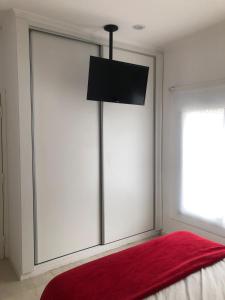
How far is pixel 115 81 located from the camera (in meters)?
2.78

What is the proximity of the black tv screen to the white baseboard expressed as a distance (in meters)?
1.75

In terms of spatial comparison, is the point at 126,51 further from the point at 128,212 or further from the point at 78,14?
the point at 128,212

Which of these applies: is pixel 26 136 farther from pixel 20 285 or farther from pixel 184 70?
pixel 184 70

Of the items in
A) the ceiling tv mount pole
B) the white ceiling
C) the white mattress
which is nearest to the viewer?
the white mattress

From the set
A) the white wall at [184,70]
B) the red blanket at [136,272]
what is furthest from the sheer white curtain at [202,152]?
the red blanket at [136,272]

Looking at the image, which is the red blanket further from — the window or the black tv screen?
the black tv screen

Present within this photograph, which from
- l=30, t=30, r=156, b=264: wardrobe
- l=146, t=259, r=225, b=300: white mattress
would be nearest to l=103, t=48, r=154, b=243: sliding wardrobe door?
l=30, t=30, r=156, b=264: wardrobe

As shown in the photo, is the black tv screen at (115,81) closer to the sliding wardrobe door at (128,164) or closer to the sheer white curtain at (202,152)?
the sliding wardrobe door at (128,164)

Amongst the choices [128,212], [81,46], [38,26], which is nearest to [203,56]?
[81,46]

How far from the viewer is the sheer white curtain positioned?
2.92m

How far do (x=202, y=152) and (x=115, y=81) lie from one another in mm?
1299

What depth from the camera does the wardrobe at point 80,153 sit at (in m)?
2.73

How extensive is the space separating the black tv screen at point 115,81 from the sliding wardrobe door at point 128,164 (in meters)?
0.33

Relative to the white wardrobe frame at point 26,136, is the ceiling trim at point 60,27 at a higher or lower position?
higher
